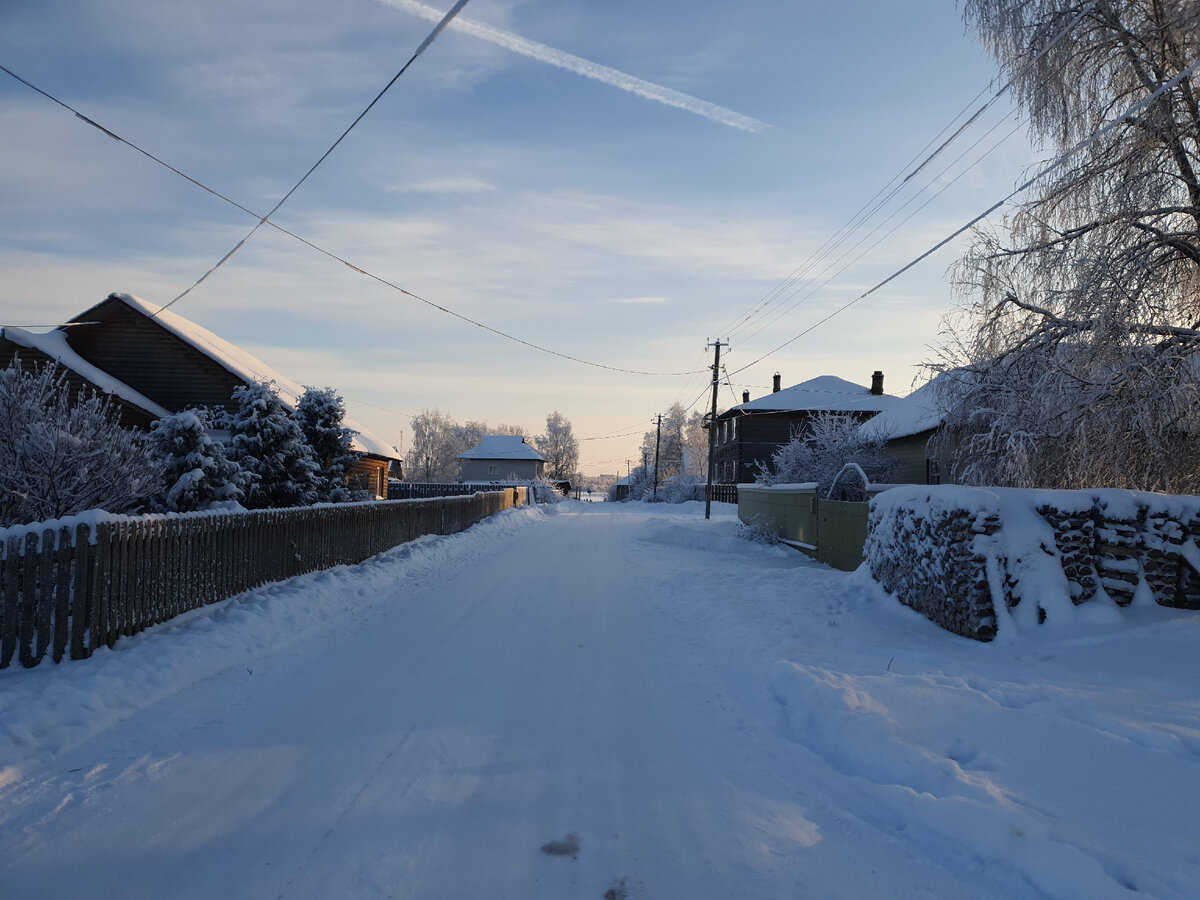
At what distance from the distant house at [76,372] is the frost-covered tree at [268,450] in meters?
6.03

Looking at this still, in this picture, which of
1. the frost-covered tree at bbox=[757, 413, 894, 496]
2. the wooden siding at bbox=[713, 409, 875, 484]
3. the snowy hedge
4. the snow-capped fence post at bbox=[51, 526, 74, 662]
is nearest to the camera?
the snow-capped fence post at bbox=[51, 526, 74, 662]

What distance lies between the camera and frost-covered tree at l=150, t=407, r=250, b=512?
1344 cm

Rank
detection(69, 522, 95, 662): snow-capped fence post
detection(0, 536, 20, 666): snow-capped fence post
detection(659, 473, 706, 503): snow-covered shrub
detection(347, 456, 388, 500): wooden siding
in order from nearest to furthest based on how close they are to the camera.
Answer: detection(0, 536, 20, 666): snow-capped fence post
detection(69, 522, 95, 662): snow-capped fence post
detection(347, 456, 388, 500): wooden siding
detection(659, 473, 706, 503): snow-covered shrub

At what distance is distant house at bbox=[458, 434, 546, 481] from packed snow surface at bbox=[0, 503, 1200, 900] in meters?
79.0

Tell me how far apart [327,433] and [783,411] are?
36175 millimetres

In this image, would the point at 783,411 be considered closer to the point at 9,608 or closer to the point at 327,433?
the point at 327,433

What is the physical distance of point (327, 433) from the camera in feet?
70.5

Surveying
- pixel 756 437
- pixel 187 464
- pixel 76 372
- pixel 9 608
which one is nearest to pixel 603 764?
pixel 9 608

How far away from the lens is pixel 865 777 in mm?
4750

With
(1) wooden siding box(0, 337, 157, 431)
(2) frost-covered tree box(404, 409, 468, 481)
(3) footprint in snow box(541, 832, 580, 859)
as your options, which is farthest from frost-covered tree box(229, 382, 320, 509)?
(2) frost-covered tree box(404, 409, 468, 481)

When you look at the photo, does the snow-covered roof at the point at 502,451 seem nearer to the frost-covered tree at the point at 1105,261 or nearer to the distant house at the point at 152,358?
the distant house at the point at 152,358

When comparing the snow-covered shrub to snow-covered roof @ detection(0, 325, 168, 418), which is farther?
the snow-covered shrub

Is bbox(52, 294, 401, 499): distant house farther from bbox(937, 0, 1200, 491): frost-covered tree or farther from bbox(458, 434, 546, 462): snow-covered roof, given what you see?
bbox(458, 434, 546, 462): snow-covered roof

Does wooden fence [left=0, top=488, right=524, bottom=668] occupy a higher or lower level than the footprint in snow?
higher
